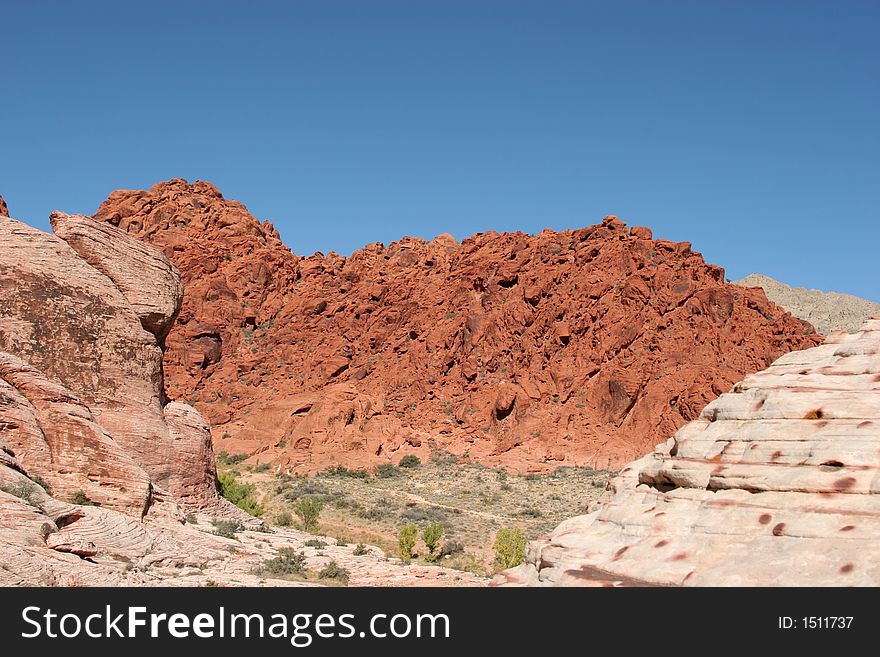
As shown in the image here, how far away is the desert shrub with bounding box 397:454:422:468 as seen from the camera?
46375mm

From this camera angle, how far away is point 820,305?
4547 inches

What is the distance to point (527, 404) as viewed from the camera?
50.2m

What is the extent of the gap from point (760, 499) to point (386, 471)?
38005 millimetres

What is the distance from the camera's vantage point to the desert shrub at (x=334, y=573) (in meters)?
17.7

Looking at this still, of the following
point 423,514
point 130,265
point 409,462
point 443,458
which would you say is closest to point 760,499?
point 130,265

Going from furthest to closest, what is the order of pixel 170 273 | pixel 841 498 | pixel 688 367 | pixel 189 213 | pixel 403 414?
pixel 189 213
pixel 403 414
pixel 688 367
pixel 170 273
pixel 841 498

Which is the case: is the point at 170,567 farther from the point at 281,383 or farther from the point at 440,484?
the point at 281,383

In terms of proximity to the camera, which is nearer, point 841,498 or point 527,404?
point 841,498

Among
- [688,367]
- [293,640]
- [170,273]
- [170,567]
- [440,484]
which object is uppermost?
[688,367]

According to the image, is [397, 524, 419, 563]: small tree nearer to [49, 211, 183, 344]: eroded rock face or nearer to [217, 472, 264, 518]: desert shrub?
[217, 472, 264, 518]: desert shrub

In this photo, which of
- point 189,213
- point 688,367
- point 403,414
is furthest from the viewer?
point 189,213

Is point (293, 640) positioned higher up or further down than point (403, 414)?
further down

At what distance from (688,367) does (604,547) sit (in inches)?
1676

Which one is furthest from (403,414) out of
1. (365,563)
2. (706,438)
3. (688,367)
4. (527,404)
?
(706,438)
